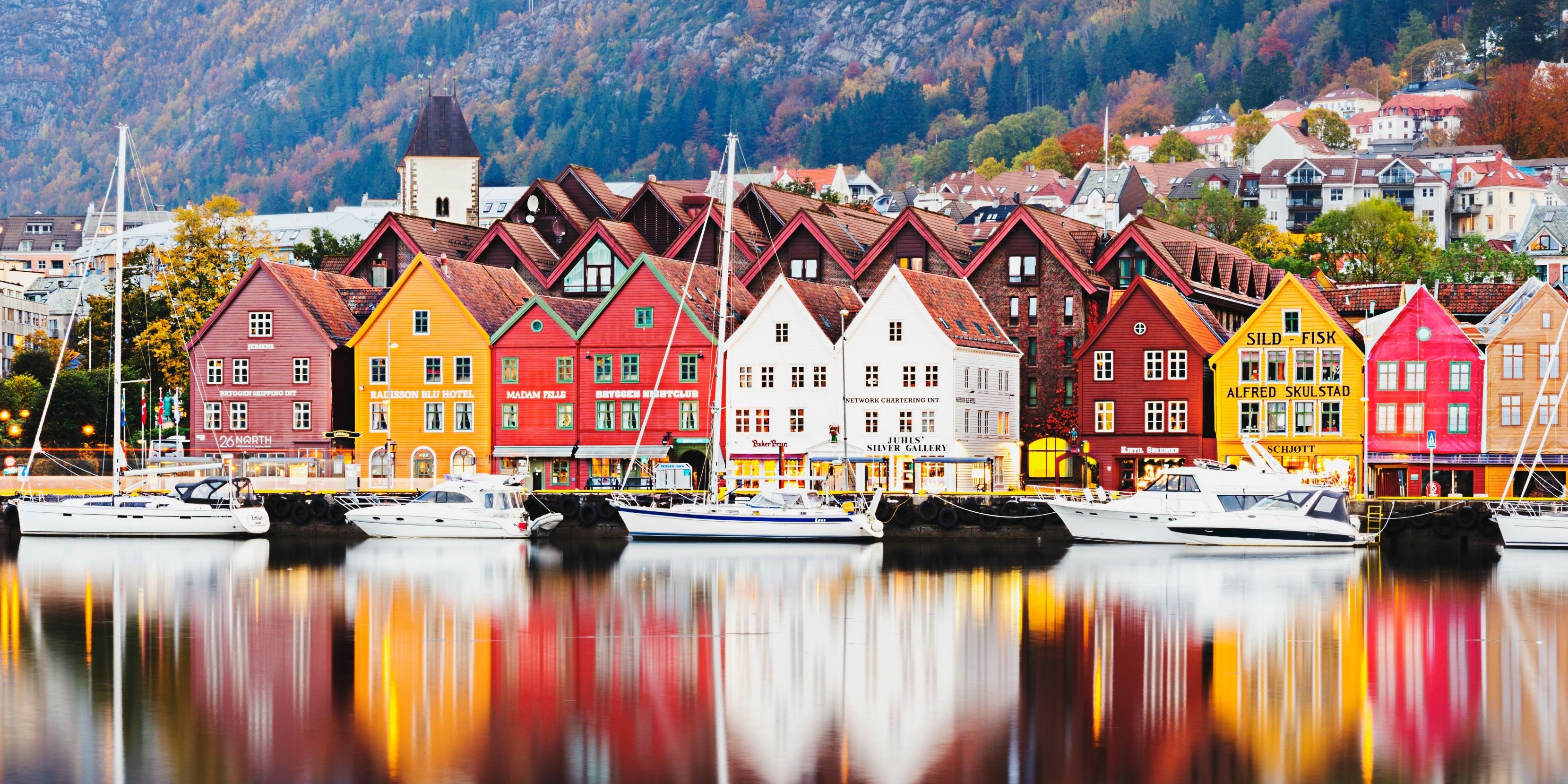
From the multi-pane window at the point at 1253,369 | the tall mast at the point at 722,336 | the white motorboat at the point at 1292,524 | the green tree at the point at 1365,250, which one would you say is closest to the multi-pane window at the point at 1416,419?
the multi-pane window at the point at 1253,369

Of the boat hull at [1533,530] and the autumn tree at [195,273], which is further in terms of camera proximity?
the autumn tree at [195,273]

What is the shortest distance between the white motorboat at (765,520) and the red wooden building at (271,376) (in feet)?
74.9

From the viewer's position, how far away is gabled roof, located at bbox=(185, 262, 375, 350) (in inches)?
3593

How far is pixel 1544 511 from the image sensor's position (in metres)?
73.2

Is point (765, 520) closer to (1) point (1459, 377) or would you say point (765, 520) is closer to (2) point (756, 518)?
(2) point (756, 518)

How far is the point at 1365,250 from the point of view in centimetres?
13475

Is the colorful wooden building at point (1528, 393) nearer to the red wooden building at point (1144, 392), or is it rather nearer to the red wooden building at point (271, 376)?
the red wooden building at point (1144, 392)

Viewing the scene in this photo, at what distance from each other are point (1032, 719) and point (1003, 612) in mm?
15075

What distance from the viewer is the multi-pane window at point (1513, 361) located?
270 ft

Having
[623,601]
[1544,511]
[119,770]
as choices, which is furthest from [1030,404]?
[119,770]

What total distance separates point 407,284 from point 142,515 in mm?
17848

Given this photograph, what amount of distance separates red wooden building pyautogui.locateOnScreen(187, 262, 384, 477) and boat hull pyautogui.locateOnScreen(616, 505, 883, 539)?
78.7 ft

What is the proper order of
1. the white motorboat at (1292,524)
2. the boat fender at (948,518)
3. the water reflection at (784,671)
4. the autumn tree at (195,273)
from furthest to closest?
1. the autumn tree at (195,273)
2. the boat fender at (948,518)
3. the white motorboat at (1292,524)
4. the water reflection at (784,671)

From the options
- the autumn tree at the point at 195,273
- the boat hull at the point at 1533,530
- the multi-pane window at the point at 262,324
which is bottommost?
the boat hull at the point at 1533,530
